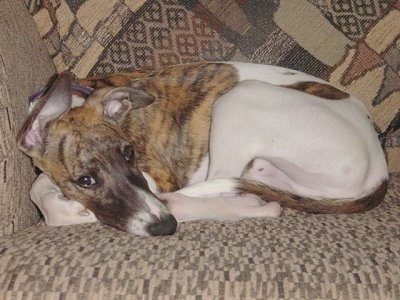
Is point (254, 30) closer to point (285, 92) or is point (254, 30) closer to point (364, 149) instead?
point (285, 92)

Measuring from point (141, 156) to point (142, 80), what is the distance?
1.36 feet

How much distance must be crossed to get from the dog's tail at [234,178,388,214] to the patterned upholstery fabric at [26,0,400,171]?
0.89m

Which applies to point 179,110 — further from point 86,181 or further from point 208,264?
point 208,264

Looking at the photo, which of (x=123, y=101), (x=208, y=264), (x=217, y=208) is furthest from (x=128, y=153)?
(x=208, y=264)

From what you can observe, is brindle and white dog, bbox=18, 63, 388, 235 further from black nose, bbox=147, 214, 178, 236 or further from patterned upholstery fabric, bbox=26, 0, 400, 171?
patterned upholstery fabric, bbox=26, 0, 400, 171

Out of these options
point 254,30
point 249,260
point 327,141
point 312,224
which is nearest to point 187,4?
point 254,30

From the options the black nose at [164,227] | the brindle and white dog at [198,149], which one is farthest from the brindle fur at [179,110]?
the black nose at [164,227]

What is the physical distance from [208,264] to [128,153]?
91cm

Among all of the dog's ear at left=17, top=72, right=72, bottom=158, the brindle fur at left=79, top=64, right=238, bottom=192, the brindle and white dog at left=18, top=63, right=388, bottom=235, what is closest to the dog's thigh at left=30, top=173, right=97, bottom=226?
the brindle and white dog at left=18, top=63, right=388, bottom=235

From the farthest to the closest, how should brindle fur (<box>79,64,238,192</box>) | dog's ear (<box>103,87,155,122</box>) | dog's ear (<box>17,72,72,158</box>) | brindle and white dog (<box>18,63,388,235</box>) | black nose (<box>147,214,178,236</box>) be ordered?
brindle fur (<box>79,64,238,192</box>), dog's ear (<box>103,87,155,122</box>), brindle and white dog (<box>18,63,388,235</box>), dog's ear (<box>17,72,72,158</box>), black nose (<box>147,214,178,236</box>)

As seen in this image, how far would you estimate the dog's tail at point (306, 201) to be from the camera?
9.18ft

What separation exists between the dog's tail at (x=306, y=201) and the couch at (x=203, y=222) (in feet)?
0.16

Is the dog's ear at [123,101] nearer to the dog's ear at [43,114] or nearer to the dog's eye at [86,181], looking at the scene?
the dog's ear at [43,114]

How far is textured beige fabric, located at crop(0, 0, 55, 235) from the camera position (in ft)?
8.61
